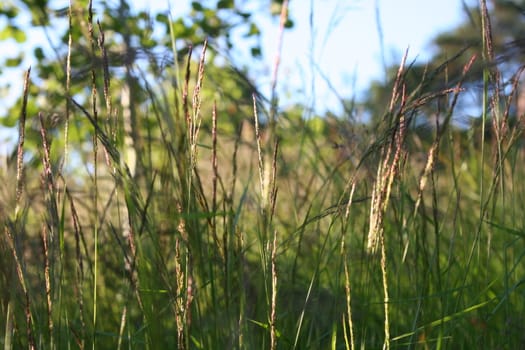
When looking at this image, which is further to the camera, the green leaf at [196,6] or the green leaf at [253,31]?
the green leaf at [253,31]

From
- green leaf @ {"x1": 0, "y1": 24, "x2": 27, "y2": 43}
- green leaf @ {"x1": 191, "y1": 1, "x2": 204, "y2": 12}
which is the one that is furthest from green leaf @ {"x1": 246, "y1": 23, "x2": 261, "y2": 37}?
green leaf @ {"x1": 0, "y1": 24, "x2": 27, "y2": 43}

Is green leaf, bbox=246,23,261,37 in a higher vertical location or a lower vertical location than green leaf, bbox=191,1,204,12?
lower

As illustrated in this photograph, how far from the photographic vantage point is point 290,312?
148cm

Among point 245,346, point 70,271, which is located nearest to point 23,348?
point 245,346

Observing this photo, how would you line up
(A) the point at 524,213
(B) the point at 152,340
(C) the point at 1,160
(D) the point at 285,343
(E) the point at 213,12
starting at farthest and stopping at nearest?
(E) the point at 213,12 → (C) the point at 1,160 → (A) the point at 524,213 → (D) the point at 285,343 → (B) the point at 152,340

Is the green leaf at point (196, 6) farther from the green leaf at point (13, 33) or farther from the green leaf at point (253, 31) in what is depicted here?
the green leaf at point (13, 33)

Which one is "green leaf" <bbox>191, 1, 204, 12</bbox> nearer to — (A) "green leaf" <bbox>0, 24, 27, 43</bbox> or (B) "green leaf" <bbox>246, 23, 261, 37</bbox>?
(B) "green leaf" <bbox>246, 23, 261, 37</bbox>

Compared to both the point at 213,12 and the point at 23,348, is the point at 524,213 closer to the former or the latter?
the point at 23,348

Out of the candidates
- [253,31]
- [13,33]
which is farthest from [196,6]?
[13,33]

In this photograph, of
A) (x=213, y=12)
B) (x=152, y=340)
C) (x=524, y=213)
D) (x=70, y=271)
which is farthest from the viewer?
(x=213, y=12)

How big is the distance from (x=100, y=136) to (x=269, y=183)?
0.27m

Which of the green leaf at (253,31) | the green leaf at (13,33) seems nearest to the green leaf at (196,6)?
the green leaf at (253,31)

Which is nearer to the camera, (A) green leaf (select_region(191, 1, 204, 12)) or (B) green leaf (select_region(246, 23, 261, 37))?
(A) green leaf (select_region(191, 1, 204, 12))

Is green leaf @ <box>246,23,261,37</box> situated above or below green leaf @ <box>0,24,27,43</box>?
below
